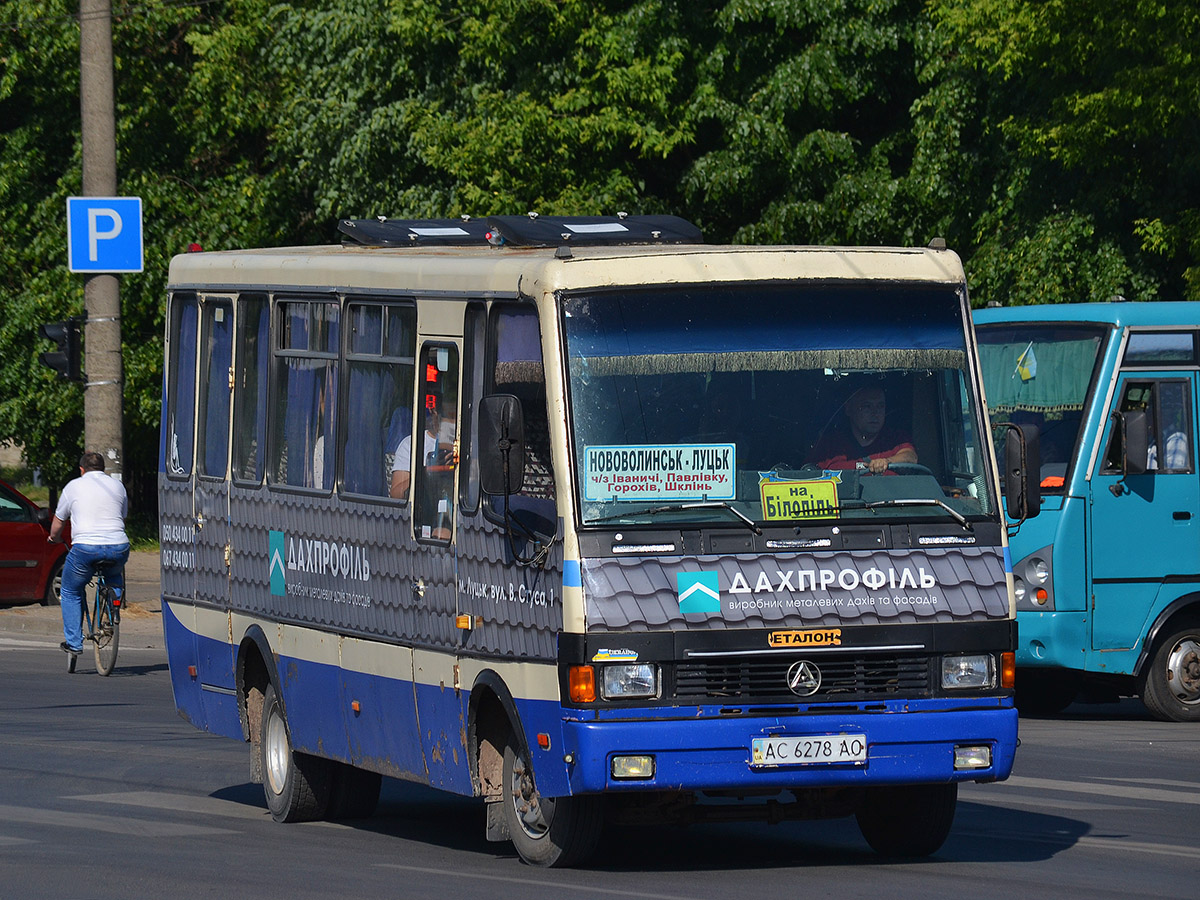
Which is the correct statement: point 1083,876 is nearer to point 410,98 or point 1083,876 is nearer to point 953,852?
point 953,852

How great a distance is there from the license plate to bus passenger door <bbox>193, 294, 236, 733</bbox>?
420cm

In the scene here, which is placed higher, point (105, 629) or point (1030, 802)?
point (105, 629)

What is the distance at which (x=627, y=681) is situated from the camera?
8.36 metres

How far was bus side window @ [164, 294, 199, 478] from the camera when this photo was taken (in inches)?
497

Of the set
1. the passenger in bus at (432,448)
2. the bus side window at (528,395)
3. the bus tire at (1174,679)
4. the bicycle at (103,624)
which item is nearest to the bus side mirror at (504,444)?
the bus side window at (528,395)

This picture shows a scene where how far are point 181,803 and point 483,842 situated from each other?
2.14 m

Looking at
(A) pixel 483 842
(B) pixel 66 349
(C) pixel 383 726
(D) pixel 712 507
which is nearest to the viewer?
(D) pixel 712 507

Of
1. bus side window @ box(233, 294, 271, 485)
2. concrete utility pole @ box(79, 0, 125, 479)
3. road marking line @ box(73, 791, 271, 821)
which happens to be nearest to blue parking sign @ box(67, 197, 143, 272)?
concrete utility pole @ box(79, 0, 125, 479)

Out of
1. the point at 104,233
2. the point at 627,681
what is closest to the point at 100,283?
the point at 104,233

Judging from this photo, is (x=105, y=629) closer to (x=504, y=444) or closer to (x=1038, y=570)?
(x=1038, y=570)

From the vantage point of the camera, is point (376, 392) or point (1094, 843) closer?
point (1094, 843)

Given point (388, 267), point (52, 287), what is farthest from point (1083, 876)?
point (52, 287)

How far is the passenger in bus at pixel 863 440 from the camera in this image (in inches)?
346

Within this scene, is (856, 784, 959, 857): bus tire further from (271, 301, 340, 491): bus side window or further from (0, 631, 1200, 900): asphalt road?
(271, 301, 340, 491): bus side window
